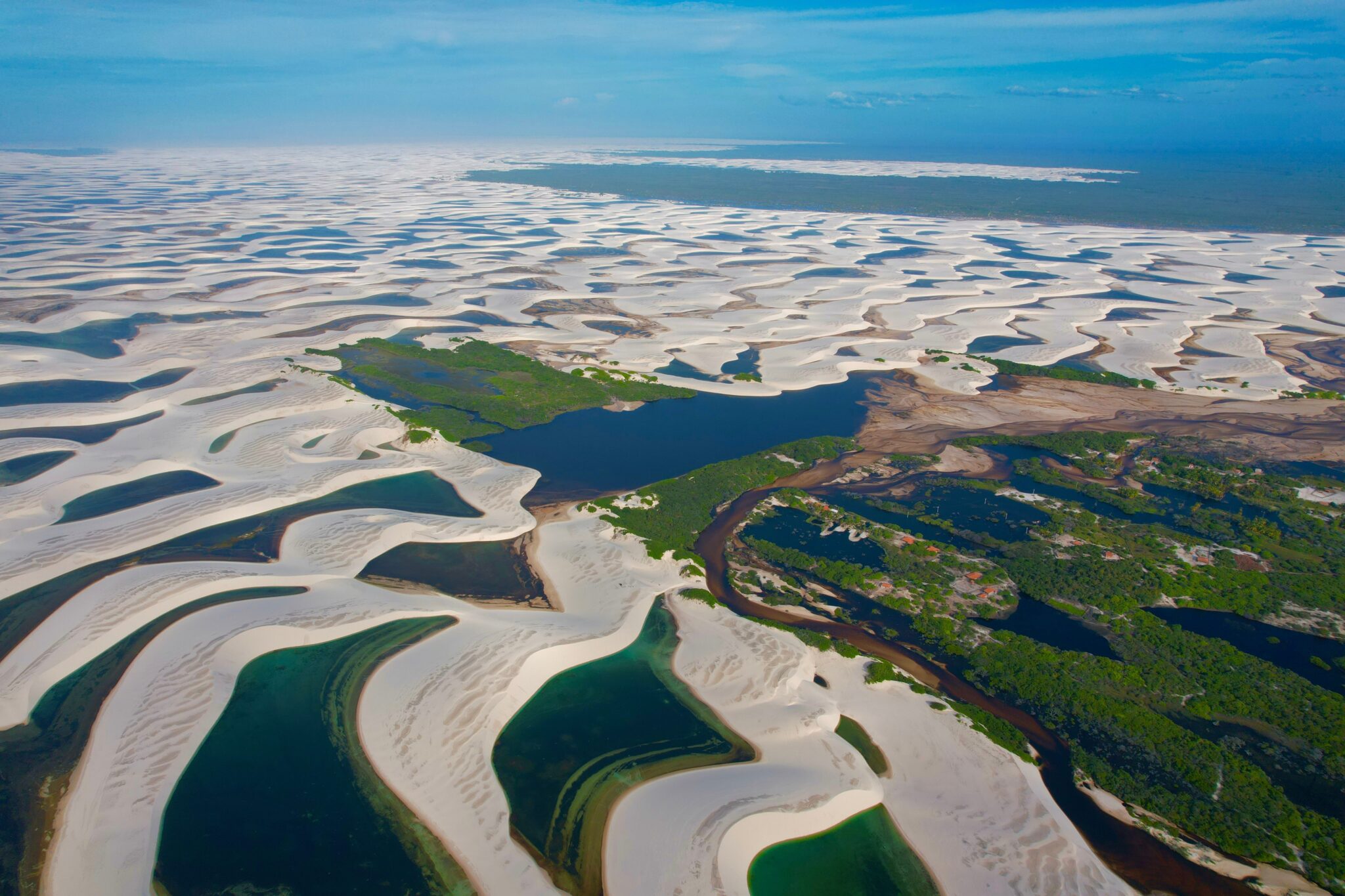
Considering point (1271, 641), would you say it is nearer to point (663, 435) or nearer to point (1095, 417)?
point (1095, 417)

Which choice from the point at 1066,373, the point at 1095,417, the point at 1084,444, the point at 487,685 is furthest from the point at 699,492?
the point at 1066,373

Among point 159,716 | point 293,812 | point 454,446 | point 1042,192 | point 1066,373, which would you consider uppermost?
point 1042,192

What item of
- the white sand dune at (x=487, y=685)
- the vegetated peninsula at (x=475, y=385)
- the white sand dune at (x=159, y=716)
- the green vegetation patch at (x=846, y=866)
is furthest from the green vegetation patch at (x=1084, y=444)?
the white sand dune at (x=159, y=716)

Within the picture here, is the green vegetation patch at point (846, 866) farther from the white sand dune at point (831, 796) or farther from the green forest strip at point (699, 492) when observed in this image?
the green forest strip at point (699, 492)

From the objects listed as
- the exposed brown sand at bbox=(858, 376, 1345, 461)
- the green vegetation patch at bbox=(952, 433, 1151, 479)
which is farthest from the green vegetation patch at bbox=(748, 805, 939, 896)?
the green vegetation patch at bbox=(952, 433, 1151, 479)

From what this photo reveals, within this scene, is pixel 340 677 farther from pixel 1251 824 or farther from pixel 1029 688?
pixel 1251 824

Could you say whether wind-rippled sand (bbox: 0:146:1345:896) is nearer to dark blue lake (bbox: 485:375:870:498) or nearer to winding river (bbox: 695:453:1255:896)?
winding river (bbox: 695:453:1255:896)
